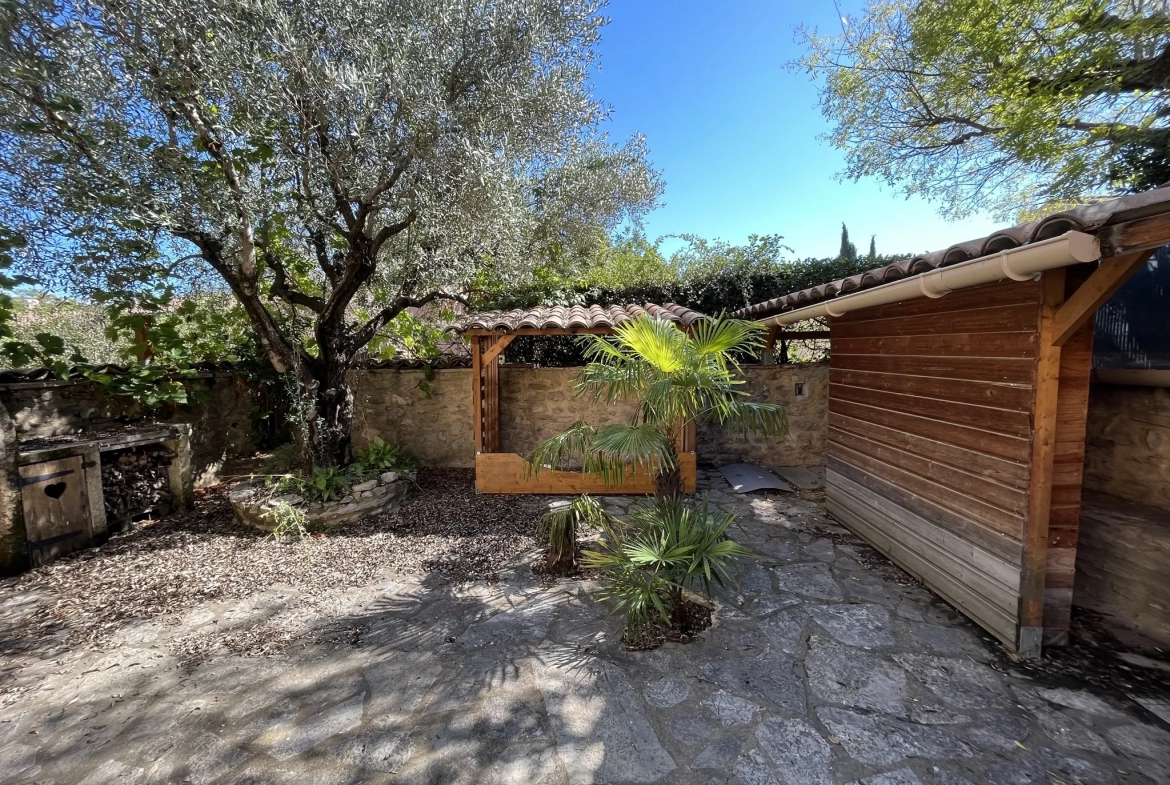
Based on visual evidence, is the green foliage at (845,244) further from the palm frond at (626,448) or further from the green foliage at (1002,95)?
the palm frond at (626,448)

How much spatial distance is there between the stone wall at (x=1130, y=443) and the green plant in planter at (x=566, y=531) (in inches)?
168

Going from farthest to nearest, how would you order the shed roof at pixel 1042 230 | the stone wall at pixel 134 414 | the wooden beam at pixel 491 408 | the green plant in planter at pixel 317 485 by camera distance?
1. the wooden beam at pixel 491 408
2. the green plant in planter at pixel 317 485
3. the stone wall at pixel 134 414
4. the shed roof at pixel 1042 230

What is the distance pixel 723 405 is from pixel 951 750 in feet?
6.83

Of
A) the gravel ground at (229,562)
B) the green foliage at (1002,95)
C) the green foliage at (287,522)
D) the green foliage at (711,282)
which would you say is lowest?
the gravel ground at (229,562)

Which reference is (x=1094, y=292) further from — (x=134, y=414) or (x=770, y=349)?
(x=134, y=414)

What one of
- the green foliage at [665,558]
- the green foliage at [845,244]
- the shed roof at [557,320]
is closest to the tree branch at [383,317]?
the shed roof at [557,320]

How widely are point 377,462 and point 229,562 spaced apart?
6.76 feet

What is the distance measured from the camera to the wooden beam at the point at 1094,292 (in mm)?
2236

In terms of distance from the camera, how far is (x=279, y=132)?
396cm

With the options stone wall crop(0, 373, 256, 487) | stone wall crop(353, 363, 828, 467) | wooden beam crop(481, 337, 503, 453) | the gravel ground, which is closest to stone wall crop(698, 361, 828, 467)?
stone wall crop(353, 363, 828, 467)

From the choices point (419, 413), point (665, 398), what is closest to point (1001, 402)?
point (665, 398)

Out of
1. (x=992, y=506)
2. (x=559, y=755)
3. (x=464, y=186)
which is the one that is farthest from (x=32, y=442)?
(x=992, y=506)

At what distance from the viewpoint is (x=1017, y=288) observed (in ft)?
9.29

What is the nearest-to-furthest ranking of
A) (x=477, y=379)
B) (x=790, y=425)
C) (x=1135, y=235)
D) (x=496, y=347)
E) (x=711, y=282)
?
(x=1135, y=235) < (x=496, y=347) < (x=477, y=379) < (x=790, y=425) < (x=711, y=282)
